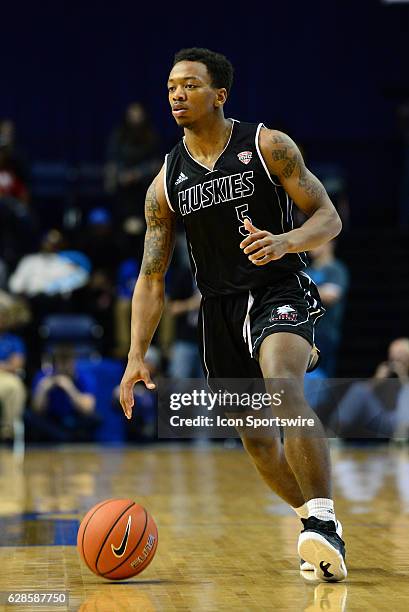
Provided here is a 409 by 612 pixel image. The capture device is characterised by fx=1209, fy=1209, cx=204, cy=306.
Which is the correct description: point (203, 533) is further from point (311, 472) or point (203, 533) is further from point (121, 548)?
point (311, 472)

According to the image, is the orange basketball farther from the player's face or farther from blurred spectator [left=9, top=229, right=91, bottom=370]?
blurred spectator [left=9, top=229, right=91, bottom=370]

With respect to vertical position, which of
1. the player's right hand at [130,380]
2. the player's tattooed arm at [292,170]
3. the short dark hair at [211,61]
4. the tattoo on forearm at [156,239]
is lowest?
the player's right hand at [130,380]

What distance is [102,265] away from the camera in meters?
16.1

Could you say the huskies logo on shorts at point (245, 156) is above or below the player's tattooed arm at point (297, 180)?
above

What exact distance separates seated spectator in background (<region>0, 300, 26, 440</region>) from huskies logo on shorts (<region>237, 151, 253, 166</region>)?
801cm

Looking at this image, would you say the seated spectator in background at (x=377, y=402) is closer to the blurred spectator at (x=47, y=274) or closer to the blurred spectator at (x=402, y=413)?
the blurred spectator at (x=402, y=413)

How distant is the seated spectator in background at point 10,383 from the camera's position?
42.9 ft

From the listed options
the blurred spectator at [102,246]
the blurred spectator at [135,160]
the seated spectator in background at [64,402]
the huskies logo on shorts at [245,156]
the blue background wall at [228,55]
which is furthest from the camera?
the blue background wall at [228,55]

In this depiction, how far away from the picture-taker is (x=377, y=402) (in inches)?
465

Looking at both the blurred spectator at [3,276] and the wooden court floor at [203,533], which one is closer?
the wooden court floor at [203,533]

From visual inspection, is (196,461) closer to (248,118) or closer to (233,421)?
(233,421)

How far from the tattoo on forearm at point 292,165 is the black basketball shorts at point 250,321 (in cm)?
40

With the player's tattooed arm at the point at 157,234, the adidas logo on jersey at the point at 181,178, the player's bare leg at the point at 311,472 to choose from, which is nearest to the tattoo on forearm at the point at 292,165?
the adidas logo on jersey at the point at 181,178

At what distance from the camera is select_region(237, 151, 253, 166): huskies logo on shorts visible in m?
5.51
